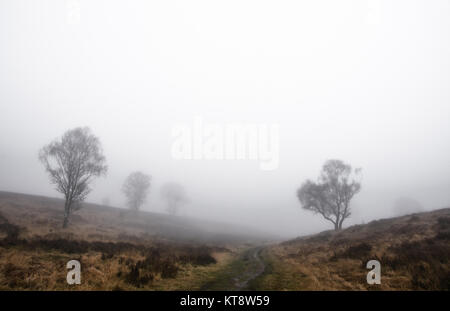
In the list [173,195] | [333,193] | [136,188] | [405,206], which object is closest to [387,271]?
[333,193]

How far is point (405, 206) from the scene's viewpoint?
97000 mm

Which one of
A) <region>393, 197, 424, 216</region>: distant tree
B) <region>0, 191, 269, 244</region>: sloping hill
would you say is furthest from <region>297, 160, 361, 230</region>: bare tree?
<region>393, 197, 424, 216</region>: distant tree

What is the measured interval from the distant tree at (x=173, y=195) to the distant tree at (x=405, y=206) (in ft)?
337

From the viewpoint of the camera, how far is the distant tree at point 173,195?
304 feet

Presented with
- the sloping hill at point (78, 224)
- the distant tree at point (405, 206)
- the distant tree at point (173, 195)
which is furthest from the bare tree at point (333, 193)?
the distant tree at point (405, 206)

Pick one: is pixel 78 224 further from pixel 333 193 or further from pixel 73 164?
pixel 333 193

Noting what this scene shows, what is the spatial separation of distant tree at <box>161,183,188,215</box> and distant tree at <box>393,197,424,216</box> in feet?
337

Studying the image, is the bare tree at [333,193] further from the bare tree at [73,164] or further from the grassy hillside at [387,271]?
the bare tree at [73,164]

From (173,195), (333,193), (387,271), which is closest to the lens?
(387,271)

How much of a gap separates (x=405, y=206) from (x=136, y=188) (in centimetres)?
12123

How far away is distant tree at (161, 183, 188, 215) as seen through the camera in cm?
9256

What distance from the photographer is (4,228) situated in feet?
66.0

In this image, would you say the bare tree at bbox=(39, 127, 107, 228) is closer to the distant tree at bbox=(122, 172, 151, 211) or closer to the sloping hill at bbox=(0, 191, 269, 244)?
the sloping hill at bbox=(0, 191, 269, 244)
